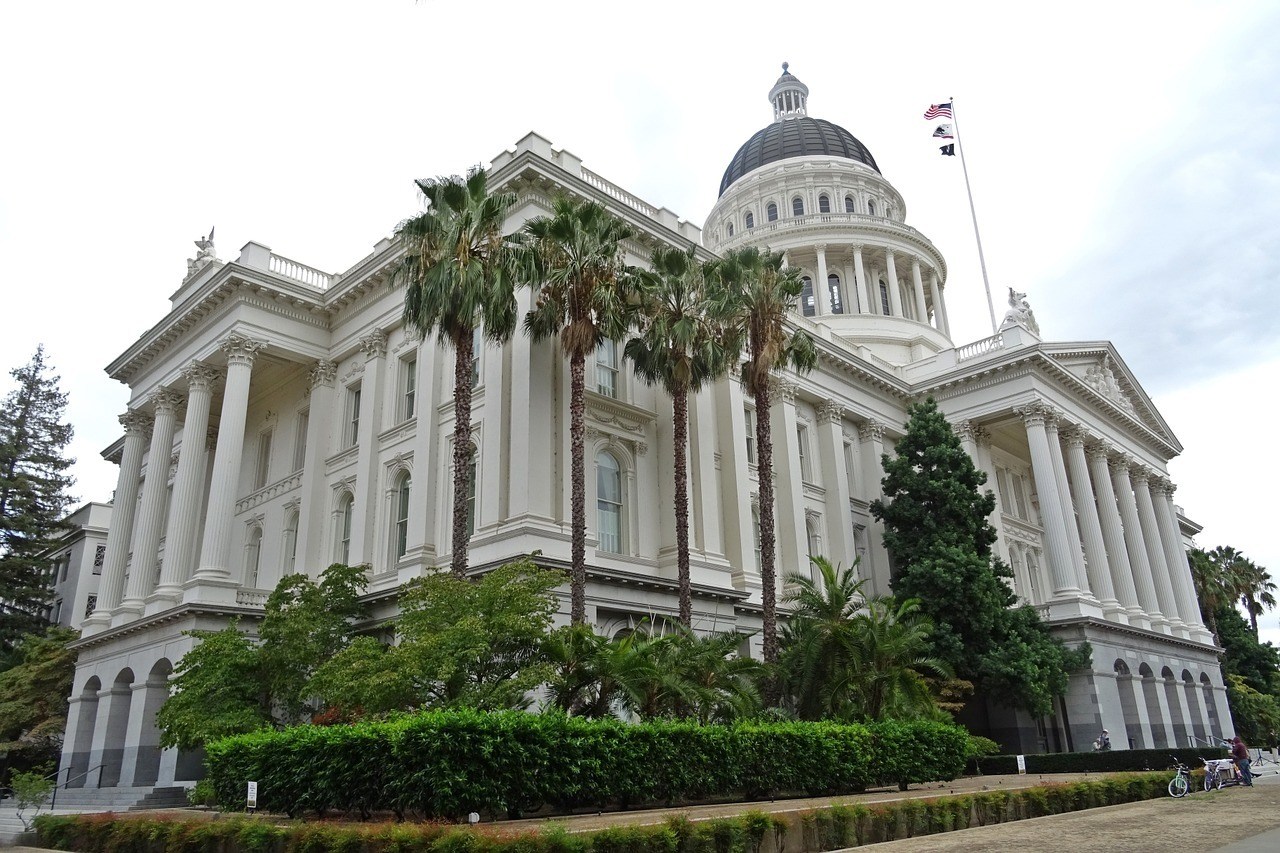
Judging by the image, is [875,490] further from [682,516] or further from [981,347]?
[682,516]

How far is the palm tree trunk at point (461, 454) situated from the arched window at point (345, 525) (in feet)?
34.7

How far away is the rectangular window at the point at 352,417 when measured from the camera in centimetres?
3569

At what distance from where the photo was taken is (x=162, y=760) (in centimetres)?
2886

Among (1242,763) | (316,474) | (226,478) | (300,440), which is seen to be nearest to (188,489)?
(226,478)

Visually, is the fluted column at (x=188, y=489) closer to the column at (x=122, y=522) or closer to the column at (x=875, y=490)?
the column at (x=122, y=522)

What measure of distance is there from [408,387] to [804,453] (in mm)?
16999

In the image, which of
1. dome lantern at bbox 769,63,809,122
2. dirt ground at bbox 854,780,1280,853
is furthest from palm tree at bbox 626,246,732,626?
dome lantern at bbox 769,63,809,122

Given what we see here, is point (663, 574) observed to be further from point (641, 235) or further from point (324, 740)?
point (324, 740)

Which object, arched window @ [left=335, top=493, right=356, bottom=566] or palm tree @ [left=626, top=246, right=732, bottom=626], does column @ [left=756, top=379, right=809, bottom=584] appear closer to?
palm tree @ [left=626, top=246, right=732, bottom=626]

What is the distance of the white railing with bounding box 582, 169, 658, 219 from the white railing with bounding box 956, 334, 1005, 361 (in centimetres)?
1991

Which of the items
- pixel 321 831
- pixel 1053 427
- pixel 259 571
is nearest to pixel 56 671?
pixel 259 571

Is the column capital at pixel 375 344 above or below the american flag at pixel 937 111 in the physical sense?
below

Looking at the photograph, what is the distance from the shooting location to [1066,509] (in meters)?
41.7

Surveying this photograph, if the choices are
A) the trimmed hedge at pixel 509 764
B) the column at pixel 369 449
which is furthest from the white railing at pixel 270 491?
the trimmed hedge at pixel 509 764
